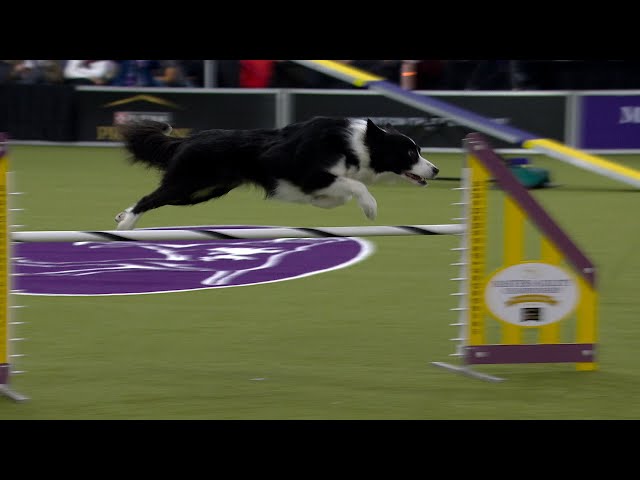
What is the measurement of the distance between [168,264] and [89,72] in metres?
10.7

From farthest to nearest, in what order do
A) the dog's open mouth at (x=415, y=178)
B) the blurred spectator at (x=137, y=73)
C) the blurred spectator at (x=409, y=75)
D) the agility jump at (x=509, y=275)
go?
the blurred spectator at (x=137, y=73) < the blurred spectator at (x=409, y=75) < the dog's open mouth at (x=415, y=178) < the agility jump at (x=509, y=275)

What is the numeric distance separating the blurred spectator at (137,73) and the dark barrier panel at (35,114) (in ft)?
3.42

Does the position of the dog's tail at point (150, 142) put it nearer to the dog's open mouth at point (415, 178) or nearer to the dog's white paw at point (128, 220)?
the dog's white paw at point (128, 220)

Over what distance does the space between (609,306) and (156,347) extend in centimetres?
294

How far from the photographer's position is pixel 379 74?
62.3 ft

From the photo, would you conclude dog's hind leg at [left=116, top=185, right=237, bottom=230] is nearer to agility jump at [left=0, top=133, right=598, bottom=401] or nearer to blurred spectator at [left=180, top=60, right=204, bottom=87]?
agility jump at [left=0, top=133, right=598, bottom=401]

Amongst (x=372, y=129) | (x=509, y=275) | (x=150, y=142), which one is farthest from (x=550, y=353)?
(x=150, y=142)

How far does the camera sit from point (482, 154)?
20.1 ft

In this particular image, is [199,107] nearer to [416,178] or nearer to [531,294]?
[416,178]

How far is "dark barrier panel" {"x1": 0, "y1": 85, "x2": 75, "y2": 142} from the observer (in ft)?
61.0

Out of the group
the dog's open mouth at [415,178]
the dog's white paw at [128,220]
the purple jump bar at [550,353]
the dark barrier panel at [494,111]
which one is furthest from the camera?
the dark barrier panel at [494,111]

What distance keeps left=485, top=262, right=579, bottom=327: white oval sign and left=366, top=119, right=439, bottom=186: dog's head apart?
859mm

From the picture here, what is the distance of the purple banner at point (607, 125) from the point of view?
17344mm

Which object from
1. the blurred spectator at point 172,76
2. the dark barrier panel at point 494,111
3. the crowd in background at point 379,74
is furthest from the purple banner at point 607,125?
the blurred spectator at point 172,76
